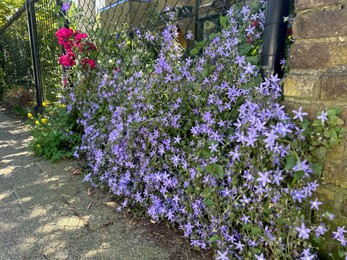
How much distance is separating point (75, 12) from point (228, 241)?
313 centimetres

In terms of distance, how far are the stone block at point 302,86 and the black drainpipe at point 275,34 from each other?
161 millimetres

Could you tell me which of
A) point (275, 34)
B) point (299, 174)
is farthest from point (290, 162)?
point (275, 34)

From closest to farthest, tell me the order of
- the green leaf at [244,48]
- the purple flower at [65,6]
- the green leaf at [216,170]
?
the green leaf at [216,170], the green leaf at [244,48], the purple flower at [65,6]

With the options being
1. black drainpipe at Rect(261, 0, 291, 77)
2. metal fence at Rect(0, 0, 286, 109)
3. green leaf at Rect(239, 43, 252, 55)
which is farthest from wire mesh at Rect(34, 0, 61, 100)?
black drainpipe at Rect(261, 0, 291, 77)

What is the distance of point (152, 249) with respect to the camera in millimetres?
1460

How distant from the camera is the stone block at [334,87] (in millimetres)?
1105

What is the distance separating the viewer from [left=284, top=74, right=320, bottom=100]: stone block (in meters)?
1.19

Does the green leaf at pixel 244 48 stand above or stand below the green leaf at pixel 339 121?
above

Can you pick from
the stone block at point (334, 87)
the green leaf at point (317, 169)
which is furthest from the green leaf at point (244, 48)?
the green leaf at point (317, 169)

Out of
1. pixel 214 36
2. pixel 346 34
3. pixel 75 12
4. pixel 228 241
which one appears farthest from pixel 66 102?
Answer: pixel 346 34

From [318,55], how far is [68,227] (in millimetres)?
1552

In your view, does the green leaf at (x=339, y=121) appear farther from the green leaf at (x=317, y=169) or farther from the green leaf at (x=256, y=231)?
the green leaf at (x=256, y=231)

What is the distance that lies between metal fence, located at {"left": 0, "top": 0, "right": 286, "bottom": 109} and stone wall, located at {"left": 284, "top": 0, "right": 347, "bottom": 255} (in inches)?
28.7

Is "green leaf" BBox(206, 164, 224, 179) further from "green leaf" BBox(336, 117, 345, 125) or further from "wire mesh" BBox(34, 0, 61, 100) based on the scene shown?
"wire mesh" BBox(34, 0, 61, 100)
